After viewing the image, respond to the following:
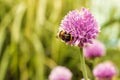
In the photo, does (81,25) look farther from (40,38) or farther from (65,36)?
(40,38)

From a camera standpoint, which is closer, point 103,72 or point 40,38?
point 103,72

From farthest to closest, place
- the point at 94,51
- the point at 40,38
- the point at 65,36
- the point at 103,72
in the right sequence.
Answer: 1. the point at 40,38
2. the point at 94,51
3. the point at 103,72
4. the point at 65,36

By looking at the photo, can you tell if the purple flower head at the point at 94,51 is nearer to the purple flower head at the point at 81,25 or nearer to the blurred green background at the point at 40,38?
the purple flower head at the point at 81,25

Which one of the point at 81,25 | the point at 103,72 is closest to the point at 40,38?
the point at 103,72

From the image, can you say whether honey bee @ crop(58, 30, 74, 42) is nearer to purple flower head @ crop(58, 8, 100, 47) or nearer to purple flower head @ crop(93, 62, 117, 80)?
purple flower head @ crop(58, 8, 100, 47)

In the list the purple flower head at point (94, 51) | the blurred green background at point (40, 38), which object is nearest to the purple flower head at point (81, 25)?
the purple flower head at point (94, 51)

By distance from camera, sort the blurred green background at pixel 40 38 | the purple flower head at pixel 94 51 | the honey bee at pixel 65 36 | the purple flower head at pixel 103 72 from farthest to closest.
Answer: the blurred green background at pixel 40 38, the purple flower head at pixel 94 51, the purple flower head at pixel 103 72, the honey bee at pixel 65 36
